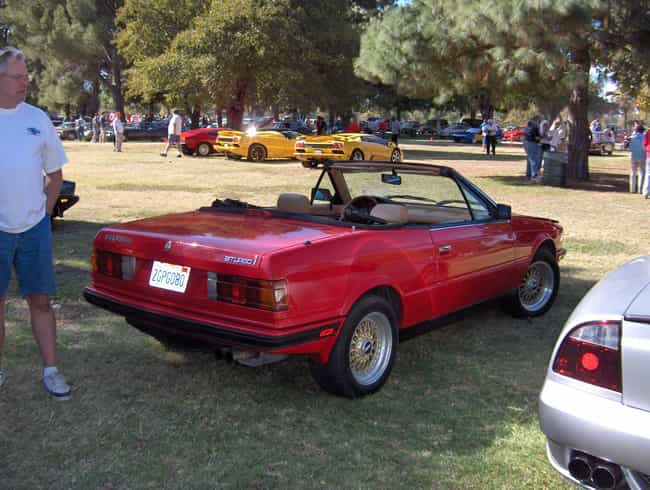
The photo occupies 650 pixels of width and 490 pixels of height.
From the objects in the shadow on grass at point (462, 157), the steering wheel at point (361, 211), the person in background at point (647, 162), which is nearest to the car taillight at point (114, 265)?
the steering wheel at point (361, 211)

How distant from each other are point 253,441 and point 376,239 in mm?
1396

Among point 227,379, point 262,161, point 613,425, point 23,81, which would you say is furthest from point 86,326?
point 262,161

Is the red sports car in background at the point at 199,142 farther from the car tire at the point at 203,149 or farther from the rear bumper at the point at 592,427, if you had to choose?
the rear bumper at the point at 592,427

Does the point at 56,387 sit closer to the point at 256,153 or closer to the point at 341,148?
the point at 341,148

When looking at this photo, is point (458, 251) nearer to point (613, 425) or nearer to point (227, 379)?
point (227, 379)

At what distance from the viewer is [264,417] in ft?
12.3

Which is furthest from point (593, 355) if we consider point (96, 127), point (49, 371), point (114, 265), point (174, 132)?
Answer: point (96, 127)

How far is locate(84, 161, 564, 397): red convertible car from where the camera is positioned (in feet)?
11.6

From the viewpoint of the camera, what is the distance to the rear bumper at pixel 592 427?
2.36 metres

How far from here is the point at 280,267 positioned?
3.49m

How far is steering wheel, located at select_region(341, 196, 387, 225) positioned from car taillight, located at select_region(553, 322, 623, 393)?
1838 millimetres

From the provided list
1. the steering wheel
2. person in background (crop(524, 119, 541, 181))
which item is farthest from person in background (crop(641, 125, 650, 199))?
the steering wheel

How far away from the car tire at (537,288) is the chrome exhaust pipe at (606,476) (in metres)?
3.19

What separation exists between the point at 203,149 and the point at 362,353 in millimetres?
23655
